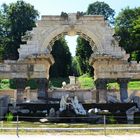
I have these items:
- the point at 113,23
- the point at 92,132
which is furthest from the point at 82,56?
the point at 92,132

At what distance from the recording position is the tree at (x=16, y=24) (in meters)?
67.6

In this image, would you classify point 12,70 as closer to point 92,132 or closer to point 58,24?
point 58,24

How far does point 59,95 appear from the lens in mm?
39844

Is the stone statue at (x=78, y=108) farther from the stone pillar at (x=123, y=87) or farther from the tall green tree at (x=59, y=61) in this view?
the tall green tree at (x=59, y=61)

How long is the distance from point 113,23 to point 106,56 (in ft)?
152

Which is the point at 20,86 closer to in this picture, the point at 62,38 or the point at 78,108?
the point at 78,108

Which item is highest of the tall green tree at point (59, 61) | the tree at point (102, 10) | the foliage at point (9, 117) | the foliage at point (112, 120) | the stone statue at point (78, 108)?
the tree at point (102, 10)

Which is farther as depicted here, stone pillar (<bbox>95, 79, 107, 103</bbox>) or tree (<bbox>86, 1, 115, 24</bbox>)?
tree (<bbox>86, 1, 115, 24</bbox>)

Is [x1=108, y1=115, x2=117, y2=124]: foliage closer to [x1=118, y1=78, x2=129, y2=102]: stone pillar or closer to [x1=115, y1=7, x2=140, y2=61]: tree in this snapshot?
[x1=118, y1=78, x2=129, y2=102]: stone pillar

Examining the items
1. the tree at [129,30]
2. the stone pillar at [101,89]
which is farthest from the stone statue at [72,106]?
the tree at [129,30]

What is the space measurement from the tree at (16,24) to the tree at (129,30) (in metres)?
14.4

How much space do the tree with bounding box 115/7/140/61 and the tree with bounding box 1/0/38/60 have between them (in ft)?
47.2

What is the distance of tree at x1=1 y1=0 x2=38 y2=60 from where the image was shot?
2660 inches

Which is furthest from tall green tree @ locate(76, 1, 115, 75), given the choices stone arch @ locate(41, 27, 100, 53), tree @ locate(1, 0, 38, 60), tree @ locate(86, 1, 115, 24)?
stone arch @ locate(41, 27, 100, 53)
